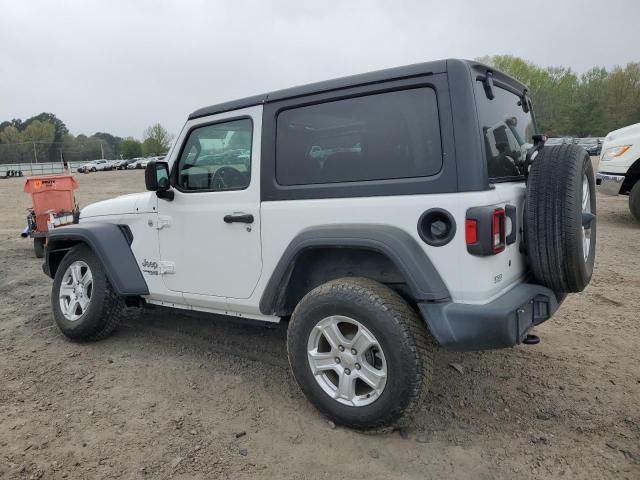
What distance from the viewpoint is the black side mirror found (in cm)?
358

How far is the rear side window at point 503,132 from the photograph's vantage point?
2682 millimetres

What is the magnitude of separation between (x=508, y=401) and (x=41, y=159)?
6674 centimetres

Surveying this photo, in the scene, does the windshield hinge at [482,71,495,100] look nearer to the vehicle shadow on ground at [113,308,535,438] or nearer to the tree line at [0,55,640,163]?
the vehicle shadow on ground at [113,308,535,438]

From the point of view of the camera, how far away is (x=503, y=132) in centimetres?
297

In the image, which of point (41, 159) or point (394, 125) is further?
point (41, 159)

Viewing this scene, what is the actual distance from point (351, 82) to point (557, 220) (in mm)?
1392

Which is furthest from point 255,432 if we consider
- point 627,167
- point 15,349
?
point 627,167

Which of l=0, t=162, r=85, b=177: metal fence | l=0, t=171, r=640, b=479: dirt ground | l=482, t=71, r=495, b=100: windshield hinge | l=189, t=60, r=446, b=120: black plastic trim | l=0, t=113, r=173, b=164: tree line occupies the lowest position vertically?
l=0, t=171, r=640, b=479: dirt ground

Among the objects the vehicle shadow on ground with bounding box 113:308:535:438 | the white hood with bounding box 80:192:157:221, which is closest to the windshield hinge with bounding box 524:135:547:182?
the vehicle shadow on ground with bounding box 113:308:535:438

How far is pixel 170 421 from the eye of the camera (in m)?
2.99

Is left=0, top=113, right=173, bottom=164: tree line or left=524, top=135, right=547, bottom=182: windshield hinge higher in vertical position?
left=0, top=113, right=173, bottom=164: tree line

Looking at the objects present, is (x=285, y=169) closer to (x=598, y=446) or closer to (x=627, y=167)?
(x=598, y=446)

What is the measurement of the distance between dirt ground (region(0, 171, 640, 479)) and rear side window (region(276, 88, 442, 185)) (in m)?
1.49

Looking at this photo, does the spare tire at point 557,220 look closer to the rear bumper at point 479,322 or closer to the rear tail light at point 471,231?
the rear bumper at point 479,322
